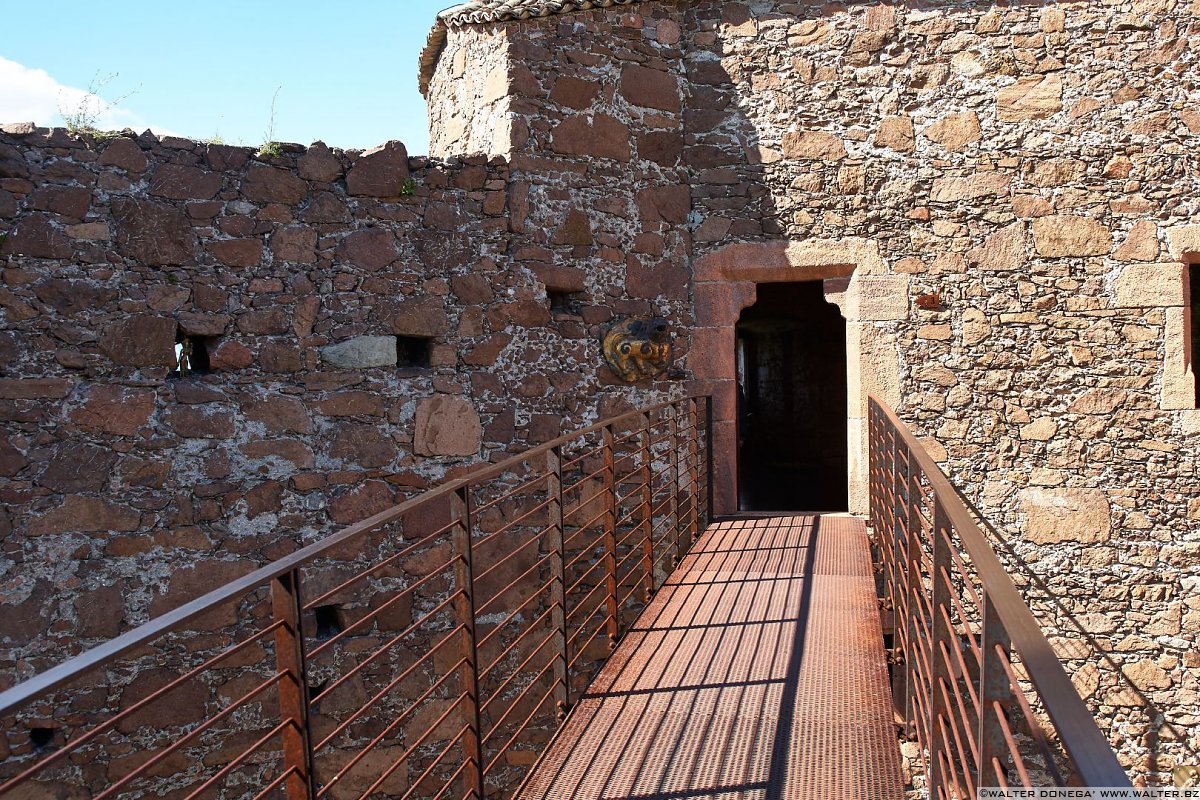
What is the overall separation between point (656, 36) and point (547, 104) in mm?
918

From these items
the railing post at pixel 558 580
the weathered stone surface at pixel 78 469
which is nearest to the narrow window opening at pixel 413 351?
the weathered stone surface at pixel 78 469

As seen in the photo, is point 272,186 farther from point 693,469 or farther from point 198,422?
point 693,469

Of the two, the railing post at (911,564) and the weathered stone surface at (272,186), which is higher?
the weathered stone surface at (272,186)

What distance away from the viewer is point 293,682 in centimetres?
180

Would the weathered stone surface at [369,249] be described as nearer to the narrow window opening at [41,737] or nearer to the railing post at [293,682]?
the narrow window opening at [41,737]

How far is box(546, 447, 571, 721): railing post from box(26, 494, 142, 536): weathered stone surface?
279 cm

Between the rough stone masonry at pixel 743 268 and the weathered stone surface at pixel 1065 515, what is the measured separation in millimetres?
17

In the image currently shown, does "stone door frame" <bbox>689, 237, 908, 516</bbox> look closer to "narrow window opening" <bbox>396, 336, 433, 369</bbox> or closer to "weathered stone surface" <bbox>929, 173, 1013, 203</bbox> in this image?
"weathered stone surface" <bbox>929, 173, 1013, 203</bbox>

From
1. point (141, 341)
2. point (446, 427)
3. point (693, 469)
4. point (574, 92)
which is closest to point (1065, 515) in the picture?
point (693, 469)

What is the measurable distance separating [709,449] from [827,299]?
122cm

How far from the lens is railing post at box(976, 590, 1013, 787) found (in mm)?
1525

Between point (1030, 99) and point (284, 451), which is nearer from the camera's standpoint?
point (284, 451)

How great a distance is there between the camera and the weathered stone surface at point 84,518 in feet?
16.1

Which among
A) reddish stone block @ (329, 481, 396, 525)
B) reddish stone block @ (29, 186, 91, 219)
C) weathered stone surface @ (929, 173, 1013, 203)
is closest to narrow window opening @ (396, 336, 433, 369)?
reddish stone block @ (329, 481, 396, 525)
